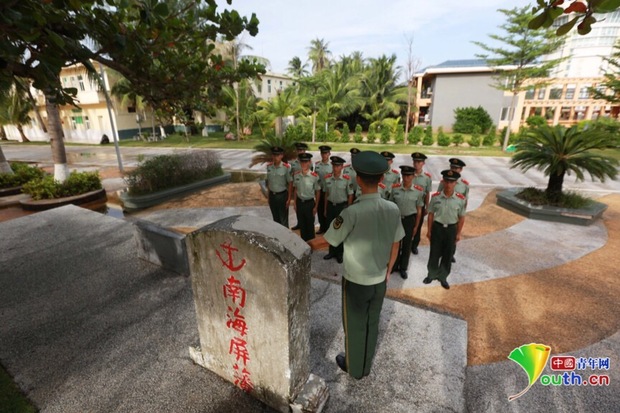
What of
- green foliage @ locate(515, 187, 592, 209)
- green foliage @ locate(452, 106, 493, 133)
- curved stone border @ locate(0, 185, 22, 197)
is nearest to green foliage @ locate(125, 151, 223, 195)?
curved stone border @ locate(0, 185, 22, 197)

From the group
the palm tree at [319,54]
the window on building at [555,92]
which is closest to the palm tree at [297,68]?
the palm tree at [319,54]

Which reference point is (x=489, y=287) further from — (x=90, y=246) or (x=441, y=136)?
Answer: (x=441, y=136)

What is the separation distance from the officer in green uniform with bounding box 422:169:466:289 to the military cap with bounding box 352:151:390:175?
2128mm

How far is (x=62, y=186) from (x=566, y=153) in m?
14.1

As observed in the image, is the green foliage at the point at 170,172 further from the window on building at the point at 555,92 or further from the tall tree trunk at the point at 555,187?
the window on building at the point at 555,92

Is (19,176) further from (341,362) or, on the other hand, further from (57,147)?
(341,362)

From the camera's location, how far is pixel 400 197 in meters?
4.72

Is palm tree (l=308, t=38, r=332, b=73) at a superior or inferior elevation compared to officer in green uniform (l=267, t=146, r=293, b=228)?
superior

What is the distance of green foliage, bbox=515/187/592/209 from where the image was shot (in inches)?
287

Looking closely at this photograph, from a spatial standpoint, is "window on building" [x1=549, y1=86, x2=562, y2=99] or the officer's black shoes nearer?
the officer's black shoes

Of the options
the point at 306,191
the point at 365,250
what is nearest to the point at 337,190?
the point at 306,191

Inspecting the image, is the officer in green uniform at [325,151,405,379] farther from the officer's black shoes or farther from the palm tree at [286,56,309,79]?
the palm tree at [286,56,309,79]

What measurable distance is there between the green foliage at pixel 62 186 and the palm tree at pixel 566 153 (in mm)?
12733

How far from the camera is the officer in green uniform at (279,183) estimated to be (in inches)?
227
